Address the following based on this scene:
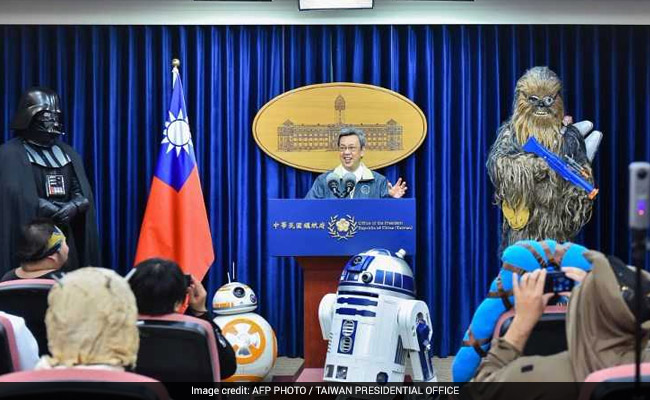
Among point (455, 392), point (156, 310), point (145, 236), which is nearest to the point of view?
point (156, 310)

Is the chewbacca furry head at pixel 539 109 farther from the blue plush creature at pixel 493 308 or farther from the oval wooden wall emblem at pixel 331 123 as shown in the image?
the blue plush creature at pixel 493 308

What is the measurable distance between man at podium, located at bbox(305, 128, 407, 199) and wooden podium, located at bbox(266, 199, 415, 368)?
30.2 inches

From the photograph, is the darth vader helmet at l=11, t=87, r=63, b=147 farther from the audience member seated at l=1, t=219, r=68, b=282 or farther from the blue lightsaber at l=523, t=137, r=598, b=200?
the blue lightsaber at l=523, t=137, r=598, b=200

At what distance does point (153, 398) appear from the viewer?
2.01 metres

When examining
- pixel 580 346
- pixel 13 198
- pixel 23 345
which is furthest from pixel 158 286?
pixel 13 198

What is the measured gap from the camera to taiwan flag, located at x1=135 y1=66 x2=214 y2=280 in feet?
19.8

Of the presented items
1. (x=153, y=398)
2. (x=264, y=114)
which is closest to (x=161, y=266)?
(x=153, y=398)

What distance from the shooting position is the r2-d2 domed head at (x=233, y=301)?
5180 mm

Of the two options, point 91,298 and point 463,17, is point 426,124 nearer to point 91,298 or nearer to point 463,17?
point 463,17

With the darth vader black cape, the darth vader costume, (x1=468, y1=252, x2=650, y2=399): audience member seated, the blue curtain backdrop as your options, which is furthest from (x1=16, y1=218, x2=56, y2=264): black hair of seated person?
the blue curtain backdrop

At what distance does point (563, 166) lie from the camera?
5.95 m

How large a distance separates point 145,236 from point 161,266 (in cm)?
333

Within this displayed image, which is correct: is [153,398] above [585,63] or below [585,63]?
below

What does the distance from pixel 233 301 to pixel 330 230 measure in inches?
35.3
